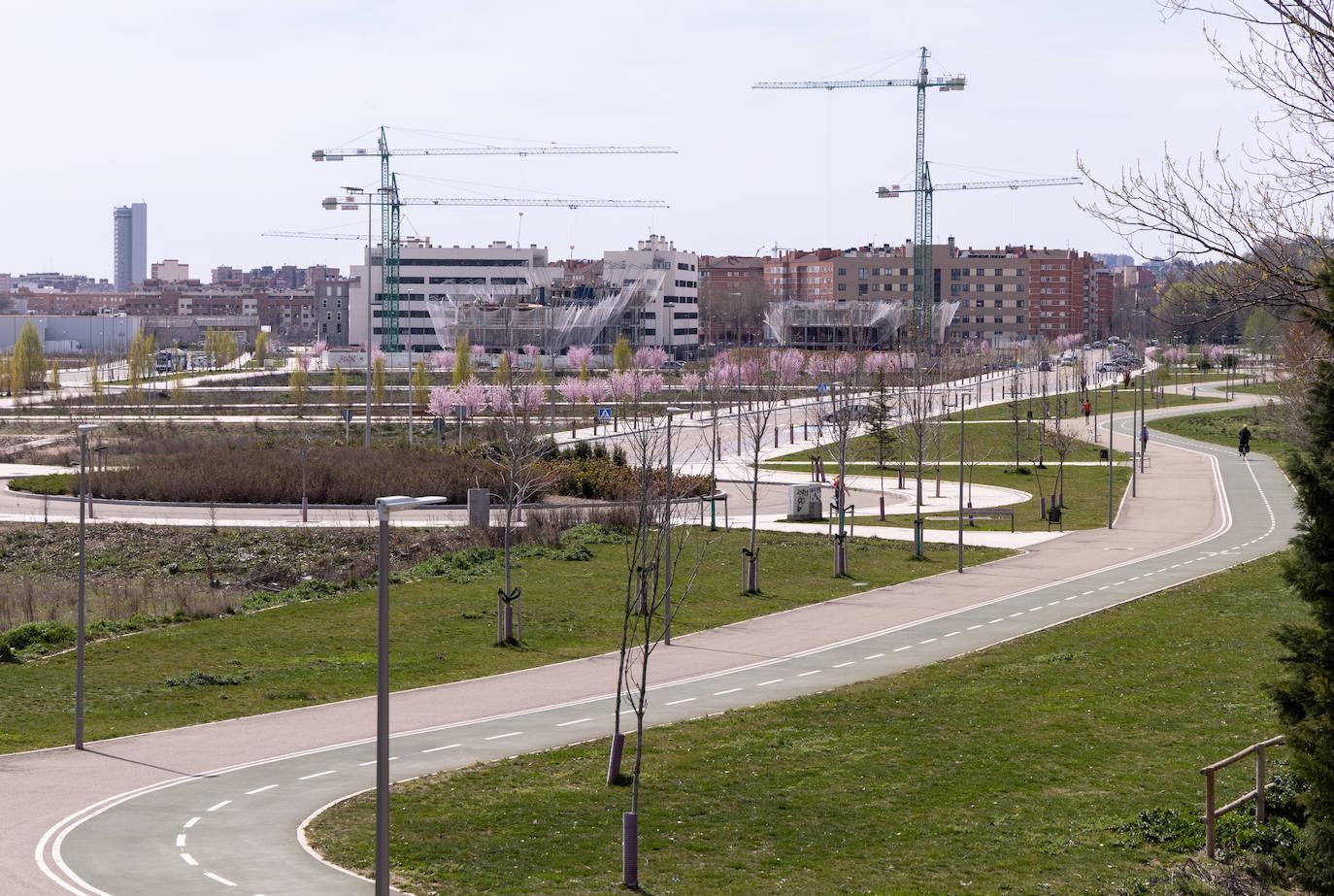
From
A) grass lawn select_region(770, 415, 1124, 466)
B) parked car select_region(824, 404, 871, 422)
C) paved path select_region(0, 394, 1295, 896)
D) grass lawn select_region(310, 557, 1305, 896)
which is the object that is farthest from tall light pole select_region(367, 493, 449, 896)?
grass lawn select_region(770, 415, 1124, 466)

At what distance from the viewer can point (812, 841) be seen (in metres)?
16.9

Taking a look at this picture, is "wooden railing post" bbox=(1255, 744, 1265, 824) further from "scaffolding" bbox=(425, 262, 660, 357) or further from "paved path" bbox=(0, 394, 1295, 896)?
"scaffolding" bbox=(425, 262, 660, 357)

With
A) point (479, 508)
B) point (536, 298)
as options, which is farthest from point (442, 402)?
point (536, 298)

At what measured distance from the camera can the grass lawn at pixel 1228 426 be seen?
75.3 m

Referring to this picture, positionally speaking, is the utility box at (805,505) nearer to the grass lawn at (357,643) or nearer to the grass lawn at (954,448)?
the grass lawn at (357,643)

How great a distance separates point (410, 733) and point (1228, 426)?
72.9m

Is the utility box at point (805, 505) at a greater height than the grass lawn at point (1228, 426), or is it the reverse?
the grass lawn at point (1228, 426)

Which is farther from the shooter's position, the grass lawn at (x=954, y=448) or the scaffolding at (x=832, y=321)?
the scaffolding at (x=832, y=321)

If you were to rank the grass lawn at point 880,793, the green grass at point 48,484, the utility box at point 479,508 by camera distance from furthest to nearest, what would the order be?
1. the green grass at point 48,484
2. the utility box at point 479,508
3. the grass lawn at point 880,793

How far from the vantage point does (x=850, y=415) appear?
179 ft

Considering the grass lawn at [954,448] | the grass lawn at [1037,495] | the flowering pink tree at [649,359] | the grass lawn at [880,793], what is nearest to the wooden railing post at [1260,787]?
the grass lawn at [880,793]

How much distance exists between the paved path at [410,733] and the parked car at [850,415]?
10.2 metres

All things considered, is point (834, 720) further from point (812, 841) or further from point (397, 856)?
point (397, 856)

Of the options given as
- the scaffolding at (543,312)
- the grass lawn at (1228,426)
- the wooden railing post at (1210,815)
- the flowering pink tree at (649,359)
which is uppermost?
the scaffolding at (543,312)
